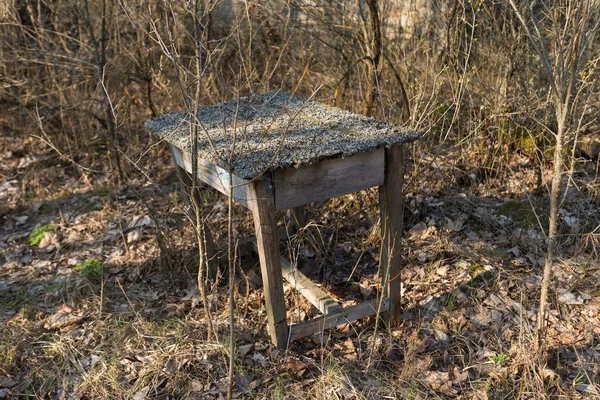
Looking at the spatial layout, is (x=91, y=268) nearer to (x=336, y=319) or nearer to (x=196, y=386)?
(x=196, y=386)

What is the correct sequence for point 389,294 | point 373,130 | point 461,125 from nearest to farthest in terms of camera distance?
point 373,130 < point 389,294 < point 461,125

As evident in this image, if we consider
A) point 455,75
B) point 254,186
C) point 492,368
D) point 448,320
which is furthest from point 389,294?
point 455,75

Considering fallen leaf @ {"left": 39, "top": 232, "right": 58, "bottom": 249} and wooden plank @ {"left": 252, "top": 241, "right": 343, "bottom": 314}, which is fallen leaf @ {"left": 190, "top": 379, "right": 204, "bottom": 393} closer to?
wooden plank @ {"left": 252, "top": 241, "right": 343, "bottom": 314}

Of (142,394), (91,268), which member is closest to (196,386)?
(142,394)

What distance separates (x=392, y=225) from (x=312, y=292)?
2.34 feet

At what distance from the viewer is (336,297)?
156 inches

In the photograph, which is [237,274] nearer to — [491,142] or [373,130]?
[373,130]

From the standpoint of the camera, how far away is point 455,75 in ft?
14.8

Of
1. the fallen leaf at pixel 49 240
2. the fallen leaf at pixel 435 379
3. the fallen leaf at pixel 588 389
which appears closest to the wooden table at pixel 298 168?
the fallen leaf at pixel 435 379

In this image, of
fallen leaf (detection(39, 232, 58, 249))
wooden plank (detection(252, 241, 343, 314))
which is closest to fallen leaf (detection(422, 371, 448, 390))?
wooden plank (detection(252, 241, 343, 314))

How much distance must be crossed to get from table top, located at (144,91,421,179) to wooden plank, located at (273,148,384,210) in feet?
0.31

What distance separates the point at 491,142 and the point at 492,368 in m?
2.29

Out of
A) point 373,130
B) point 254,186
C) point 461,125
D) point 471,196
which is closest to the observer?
point 254,186

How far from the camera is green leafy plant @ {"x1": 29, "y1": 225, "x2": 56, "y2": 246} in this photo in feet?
16.1
